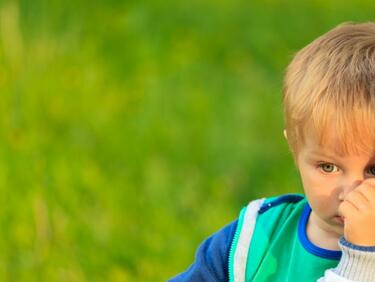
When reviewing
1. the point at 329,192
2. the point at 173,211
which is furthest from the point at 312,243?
the point at 173,211

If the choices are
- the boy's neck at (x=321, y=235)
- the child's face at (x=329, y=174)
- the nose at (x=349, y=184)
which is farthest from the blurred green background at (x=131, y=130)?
the nose at (x=349, y=184)

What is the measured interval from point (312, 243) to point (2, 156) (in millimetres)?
2634

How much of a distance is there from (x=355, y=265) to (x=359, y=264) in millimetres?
10

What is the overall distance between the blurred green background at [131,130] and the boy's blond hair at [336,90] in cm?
194

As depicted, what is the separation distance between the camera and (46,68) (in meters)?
6.37

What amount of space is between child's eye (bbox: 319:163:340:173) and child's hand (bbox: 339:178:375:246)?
10 centimetres

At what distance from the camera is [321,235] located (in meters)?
3.21

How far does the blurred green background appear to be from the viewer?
5.15 meters

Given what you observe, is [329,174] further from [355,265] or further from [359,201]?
[355,265]

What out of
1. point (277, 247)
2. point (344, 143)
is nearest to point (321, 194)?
point (344, 143)

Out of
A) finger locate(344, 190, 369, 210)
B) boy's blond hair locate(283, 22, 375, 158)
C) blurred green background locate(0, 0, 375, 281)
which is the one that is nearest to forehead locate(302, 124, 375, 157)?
boy's blond hair locate(283, 22, 375, 158)

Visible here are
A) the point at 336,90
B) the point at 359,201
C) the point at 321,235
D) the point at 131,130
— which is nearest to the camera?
the point at 359,201

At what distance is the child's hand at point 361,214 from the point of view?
9.60 feet

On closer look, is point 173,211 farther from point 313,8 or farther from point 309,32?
point 313,8
